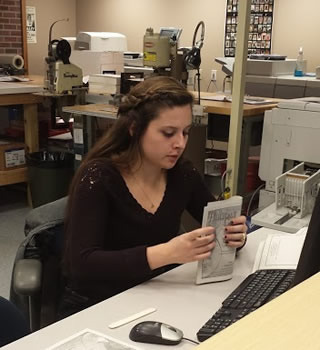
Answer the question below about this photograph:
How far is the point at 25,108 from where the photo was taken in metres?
4.02

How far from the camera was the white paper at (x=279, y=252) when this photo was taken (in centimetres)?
147

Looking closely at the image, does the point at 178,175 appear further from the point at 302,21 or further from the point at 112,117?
the point at 302,21

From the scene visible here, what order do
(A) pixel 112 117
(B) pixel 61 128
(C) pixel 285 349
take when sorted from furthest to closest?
(B) pixel 61 128, (A) pixel 112 117, (C) pixel 285 349

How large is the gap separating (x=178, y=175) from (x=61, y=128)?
322 centimetres

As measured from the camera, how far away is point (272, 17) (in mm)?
5672

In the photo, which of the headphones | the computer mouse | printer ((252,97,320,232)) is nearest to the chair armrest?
the computer mouse

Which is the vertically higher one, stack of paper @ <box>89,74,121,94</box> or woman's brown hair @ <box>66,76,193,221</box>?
woman's brown hair @ <box>66,76,193,221</box>

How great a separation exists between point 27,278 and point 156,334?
523mm

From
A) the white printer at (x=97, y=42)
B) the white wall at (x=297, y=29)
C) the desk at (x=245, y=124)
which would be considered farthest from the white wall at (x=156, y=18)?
the desk at (x=245, y=124)

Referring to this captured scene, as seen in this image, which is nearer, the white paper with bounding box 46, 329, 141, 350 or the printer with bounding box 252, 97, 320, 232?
the white paper with bounding box 46, 329, 141, 350

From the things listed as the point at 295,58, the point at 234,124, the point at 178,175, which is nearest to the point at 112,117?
the point at 234,124

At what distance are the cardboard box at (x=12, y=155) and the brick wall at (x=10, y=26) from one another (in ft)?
8.42

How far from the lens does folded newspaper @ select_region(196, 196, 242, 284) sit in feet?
4.23

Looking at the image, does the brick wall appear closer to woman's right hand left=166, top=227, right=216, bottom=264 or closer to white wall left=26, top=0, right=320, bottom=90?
white wall left=26, top=0, right=320, bottom=90
